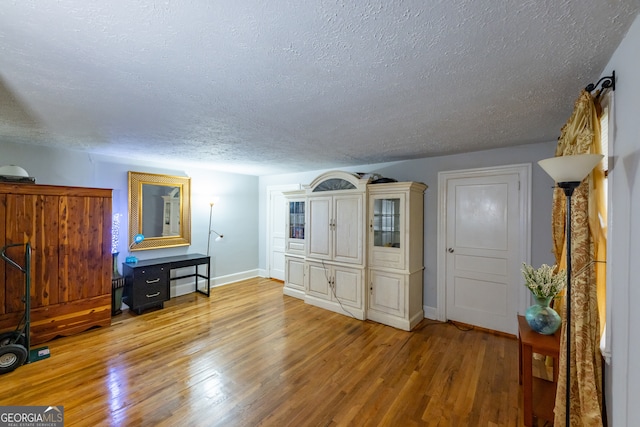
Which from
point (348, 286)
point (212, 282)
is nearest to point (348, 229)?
point (348, 286)

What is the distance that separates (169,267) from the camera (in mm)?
3949

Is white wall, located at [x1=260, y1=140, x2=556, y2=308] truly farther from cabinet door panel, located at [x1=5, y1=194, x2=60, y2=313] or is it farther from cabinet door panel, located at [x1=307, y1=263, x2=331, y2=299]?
cabinet door panel, located at [x1=5, y1=194, x2=60, y2=313]

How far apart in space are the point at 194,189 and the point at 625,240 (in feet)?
16.6

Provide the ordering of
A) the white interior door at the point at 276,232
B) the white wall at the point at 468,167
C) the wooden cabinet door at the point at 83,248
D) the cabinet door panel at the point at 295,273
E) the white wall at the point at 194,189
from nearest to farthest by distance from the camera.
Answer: the white wall at the point at 468,167 < the wooden cabinet door at the point at 83,248 < the white wall at the point at 194,189 < the cabinet door panel at the point at 295,273 < the white interior door at the point at 276,232

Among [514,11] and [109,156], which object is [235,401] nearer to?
[514,11]

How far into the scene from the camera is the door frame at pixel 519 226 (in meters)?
2.98

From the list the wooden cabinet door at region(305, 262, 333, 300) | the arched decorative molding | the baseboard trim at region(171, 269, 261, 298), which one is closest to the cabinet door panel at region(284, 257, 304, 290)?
the wooden cabinet door at region(305, 262, 333, 300)

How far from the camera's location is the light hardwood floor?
1897 mm

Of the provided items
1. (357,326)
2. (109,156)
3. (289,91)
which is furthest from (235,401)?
(109,156)

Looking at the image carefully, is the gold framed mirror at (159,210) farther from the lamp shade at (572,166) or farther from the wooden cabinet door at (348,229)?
the lamp shade at (572,166)

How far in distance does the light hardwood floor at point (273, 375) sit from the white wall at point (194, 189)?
→ 5.24 ft

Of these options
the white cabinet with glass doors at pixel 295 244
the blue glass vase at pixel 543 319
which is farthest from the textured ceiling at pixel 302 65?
the white cabinet with glass doors at pixel 295 244

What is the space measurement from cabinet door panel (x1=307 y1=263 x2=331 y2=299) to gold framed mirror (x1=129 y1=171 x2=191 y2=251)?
2.26 meters

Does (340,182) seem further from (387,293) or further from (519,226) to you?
(519,226)
